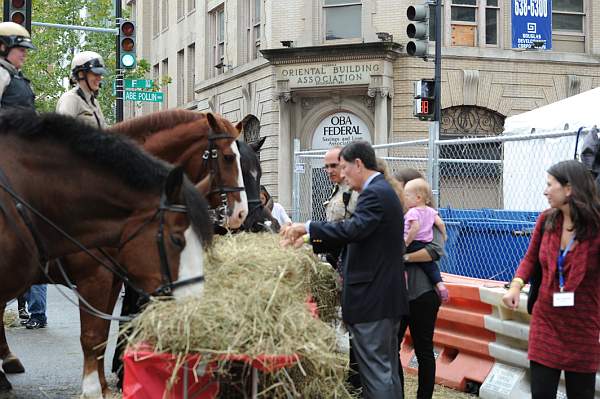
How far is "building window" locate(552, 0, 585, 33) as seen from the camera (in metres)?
27.2

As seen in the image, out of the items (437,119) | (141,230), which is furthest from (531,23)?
(141,230)

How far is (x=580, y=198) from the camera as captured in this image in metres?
5.64

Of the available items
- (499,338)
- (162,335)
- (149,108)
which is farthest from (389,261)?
(149,108)

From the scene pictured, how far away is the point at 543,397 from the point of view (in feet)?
18.5

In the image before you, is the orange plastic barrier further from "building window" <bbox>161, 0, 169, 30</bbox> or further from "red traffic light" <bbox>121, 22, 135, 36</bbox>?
"building window" <bbox>161, 0, 169, 30</bbox>

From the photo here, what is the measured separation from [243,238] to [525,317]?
2.57m

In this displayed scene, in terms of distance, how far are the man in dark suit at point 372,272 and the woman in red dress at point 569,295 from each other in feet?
2.68

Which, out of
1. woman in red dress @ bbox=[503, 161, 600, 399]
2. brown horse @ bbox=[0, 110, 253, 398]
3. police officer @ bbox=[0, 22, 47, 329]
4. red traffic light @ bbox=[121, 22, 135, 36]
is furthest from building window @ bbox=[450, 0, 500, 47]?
woman in red dress @ bbox=[503, 161, 600, 399]

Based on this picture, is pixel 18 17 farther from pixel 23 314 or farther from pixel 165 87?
pixel 165 87

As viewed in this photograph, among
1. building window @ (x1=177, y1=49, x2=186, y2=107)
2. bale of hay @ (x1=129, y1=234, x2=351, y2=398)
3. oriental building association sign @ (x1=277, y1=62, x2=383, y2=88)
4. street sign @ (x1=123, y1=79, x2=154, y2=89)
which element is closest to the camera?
bale of hay @ (x1=129, y1=234, x2=351, y2=398)

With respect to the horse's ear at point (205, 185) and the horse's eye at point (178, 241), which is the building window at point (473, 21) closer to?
the horse's ear at point (205, 185)

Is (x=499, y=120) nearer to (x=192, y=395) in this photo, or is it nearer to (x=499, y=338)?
(x=499, y=338)

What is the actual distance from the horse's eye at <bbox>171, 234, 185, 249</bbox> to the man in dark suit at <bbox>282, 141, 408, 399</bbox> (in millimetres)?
1173

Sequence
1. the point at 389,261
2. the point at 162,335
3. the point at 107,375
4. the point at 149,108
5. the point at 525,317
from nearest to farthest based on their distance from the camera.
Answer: the point at 162,335
the point at 389,261
the point at 525,317
the point at 107,375
the point at 149,108
